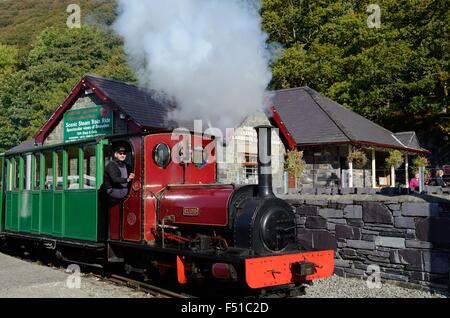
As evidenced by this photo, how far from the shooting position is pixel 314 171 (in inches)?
694

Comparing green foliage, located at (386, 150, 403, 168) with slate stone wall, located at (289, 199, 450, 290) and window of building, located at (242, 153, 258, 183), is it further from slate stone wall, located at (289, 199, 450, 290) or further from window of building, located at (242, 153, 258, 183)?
slate stone wall, located at (289, 199, 450, 290)

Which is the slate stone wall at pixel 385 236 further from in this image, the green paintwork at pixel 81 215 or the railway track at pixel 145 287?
the green paintwork at pixel 81 215

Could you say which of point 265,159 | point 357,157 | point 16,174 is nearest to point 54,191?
point 16,174

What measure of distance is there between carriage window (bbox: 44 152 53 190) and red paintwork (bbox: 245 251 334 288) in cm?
523

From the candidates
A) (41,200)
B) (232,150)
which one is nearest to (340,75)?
(232,150)

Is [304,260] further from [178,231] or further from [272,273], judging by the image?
[178,231]

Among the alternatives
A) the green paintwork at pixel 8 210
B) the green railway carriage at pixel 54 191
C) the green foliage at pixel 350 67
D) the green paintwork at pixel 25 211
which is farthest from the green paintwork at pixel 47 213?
the green foliage at pixel 350 67

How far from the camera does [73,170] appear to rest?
8625 mm

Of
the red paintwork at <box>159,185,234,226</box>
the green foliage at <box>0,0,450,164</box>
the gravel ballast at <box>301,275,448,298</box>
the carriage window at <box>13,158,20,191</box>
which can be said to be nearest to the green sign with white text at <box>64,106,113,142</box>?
the carriage window at <box>13,158,20,191</box>

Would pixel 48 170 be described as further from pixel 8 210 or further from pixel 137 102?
pixel 137 102

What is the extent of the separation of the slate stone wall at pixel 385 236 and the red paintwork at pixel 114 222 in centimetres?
286

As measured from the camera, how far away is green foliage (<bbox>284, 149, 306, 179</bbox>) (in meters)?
16.6

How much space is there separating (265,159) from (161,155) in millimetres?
1832
